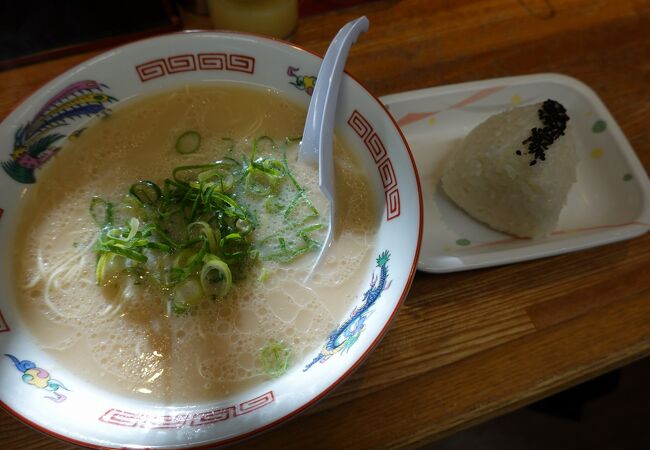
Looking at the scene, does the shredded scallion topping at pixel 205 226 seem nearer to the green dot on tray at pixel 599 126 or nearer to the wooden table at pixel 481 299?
the wooden table at pixel 481 299

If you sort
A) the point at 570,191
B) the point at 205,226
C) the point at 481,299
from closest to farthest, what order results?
the point at 205,226, the point at 481,299, the point at 570,191

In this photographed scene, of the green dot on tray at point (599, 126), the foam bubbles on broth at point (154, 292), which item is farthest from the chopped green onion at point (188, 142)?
the green dot on tray at point (599, 126)

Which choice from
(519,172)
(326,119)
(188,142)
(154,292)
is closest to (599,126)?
(519,172)

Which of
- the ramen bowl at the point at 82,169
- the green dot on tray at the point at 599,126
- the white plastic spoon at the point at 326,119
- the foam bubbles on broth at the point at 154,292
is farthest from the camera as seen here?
the green dot on tray at the point at 599,126

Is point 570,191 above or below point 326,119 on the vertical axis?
below

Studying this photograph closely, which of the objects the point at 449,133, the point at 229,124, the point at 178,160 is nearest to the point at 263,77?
the point at 229,124

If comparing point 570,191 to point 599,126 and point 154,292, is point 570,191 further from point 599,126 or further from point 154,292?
point 154,292

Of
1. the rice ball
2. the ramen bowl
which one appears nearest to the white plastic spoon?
the ramen bowl
